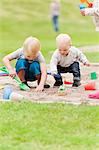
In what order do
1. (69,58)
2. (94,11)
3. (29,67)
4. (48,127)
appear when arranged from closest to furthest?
(48,127), (94,11), (29,67), (69,58)

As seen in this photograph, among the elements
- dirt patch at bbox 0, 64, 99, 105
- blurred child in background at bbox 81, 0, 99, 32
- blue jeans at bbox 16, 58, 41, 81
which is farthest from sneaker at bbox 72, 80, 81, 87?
blurred child in background at bbox 81, 0, 99, 32

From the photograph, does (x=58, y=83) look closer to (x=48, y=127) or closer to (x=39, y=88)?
(x=39, y=88)

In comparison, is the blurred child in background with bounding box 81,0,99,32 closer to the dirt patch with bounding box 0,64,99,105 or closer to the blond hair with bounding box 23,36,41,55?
the blond hair with bounding box 23,36,41,55

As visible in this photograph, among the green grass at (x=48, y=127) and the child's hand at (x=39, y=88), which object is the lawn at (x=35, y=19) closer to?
the child's hand at (x=39, y=88)

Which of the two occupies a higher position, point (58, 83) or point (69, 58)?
point (69, 58)

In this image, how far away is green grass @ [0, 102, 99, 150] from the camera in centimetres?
521

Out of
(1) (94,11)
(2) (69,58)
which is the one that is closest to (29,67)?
(2) (69,58)

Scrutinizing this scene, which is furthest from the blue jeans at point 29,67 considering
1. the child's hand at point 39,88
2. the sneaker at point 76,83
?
the sneaker at point 76,83

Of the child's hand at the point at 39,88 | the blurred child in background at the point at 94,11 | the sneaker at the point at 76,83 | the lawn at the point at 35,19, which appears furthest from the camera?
the lawn at the point at 35,19

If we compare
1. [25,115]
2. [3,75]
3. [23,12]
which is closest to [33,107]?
[25,115]

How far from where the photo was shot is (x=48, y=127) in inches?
224

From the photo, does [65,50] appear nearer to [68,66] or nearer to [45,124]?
[68,66]

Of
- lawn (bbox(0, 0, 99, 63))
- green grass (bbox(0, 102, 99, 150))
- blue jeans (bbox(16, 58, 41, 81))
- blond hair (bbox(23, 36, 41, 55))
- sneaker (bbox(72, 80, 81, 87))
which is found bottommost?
lawn (bbox(0, 0, 99, 63))

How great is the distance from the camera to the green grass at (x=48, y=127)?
5.21 m
